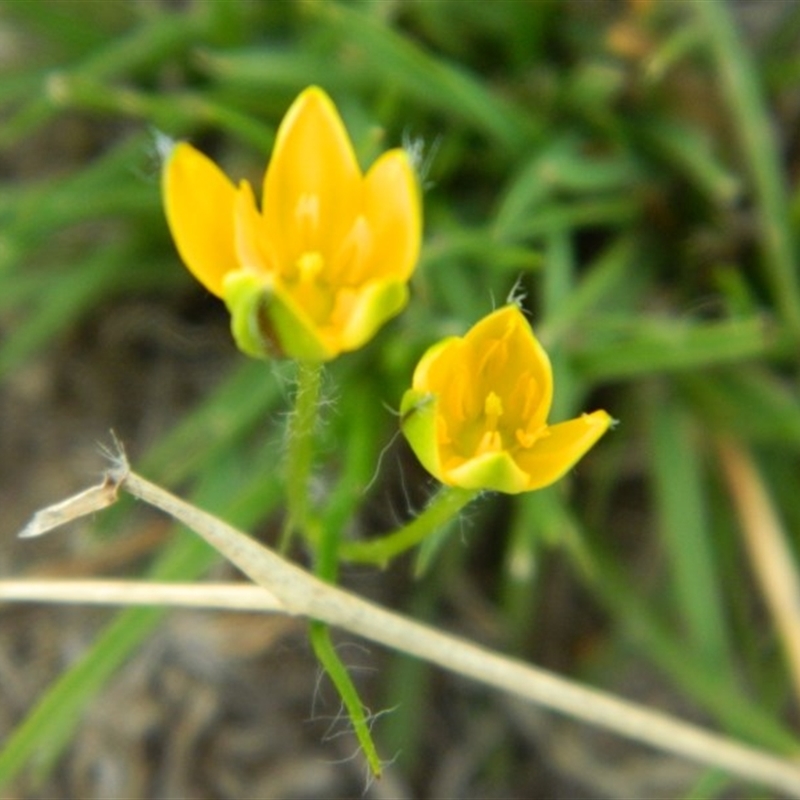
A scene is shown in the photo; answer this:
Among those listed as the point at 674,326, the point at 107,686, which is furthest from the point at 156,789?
the point at 674,326

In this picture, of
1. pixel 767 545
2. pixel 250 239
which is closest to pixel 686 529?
pixel 767 545

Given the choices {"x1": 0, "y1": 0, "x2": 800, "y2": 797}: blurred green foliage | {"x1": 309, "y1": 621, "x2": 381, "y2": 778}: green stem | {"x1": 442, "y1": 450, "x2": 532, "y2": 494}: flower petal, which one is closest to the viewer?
{"x1": 442, "y1": 450, "x2": 532, "y2": 494}: flower petal

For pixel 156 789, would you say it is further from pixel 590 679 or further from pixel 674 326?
pixel 674 326

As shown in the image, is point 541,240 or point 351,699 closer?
point 351,699

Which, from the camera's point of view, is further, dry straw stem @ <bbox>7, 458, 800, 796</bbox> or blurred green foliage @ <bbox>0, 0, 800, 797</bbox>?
blurred green foliage @ <bbox>0, 0, 800, 797</bbox>

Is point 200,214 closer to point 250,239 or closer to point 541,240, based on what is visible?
point 250,239

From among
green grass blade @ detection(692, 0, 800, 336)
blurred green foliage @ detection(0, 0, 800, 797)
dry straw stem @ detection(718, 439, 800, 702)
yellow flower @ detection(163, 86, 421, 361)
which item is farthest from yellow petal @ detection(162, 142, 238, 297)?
dry straw stem @ detection(718, 439, 800, 702)

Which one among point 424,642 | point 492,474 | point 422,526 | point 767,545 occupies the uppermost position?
point 492,474

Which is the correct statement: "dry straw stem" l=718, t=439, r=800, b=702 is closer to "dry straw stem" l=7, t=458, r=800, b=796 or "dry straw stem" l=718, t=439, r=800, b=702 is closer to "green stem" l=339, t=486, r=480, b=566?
"dry straw stem" l=7, t=458, r=800, b=796
